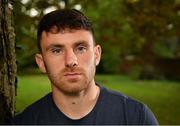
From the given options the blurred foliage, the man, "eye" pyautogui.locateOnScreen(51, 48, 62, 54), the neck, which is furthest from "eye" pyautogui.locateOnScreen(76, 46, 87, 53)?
the blurred foliage

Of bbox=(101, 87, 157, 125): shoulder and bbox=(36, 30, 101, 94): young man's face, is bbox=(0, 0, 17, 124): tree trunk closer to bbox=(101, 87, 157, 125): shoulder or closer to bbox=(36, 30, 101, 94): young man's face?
bbox=(36, 30, 101, 94): young man's face

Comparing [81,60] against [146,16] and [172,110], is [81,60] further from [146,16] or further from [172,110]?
[172,110]

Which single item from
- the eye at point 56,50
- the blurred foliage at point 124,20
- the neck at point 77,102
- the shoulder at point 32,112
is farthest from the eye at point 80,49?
the blurred foliage at point 124,20

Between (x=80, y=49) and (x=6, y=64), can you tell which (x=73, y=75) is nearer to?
(x=80, y=49)

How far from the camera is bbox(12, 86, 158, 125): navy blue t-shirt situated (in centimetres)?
228

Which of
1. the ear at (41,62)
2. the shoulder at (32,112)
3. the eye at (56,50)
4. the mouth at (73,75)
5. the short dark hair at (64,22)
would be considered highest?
the short dark hair at (64,22)

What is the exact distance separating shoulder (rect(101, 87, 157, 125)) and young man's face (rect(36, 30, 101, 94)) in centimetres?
16

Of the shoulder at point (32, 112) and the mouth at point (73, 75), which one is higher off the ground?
the mouth at point (73, 75)

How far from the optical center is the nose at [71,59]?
2.28 metres

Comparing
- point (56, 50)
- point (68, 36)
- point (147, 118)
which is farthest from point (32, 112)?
point (147, 118)

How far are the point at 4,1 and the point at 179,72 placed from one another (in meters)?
25.6

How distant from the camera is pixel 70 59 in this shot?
229cm

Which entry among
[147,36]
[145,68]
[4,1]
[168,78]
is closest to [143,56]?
[145,68]

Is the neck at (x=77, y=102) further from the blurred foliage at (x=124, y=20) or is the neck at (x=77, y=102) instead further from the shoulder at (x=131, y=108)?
the blurred foliage at (x=124, y=20)
